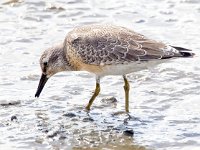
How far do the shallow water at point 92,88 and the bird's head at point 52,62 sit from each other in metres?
0.36

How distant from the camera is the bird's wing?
33.2ft

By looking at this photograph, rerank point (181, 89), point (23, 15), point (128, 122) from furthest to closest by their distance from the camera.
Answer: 1. point (23, 15)
2. point (181, 89)
3. point (128, 122)

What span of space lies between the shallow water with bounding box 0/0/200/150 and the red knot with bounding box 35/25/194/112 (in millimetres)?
389

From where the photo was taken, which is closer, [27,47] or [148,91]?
[148,91]

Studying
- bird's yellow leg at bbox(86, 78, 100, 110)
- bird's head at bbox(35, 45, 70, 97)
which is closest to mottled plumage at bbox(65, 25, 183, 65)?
bird's head at bbox(35, 45, 70, 97)

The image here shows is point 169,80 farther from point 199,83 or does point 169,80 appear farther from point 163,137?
point 163,137

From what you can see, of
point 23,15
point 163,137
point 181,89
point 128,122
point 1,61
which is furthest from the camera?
point 23,15

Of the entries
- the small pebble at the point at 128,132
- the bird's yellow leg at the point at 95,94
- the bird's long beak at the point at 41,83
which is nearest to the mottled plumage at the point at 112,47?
the bird's yellow leg at the point at 95,94

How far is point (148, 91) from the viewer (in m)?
11.2

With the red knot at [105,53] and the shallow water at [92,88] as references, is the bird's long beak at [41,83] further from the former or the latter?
the shallow water at [92,88]

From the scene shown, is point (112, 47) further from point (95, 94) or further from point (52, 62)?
point (52, 62)

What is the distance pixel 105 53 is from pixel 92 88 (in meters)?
1.27

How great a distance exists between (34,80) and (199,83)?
2.60 meters

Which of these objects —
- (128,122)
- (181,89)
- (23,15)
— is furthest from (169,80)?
(23,15)
